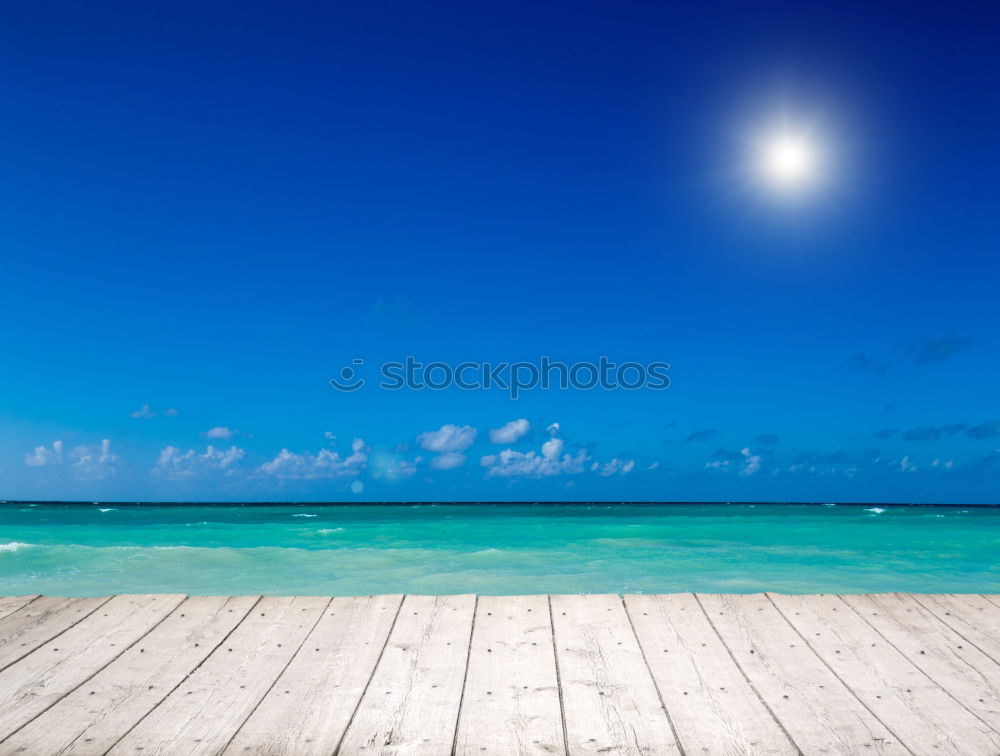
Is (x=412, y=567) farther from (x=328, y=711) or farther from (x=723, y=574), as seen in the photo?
(x=328, y=711)

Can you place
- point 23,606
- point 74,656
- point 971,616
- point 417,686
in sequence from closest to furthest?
point 417,686 → point 74,656 → point 971,616 → point 23,606

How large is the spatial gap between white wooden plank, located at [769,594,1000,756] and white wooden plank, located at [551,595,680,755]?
71cm

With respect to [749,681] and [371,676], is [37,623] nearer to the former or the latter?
[371,676]

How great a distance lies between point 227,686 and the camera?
2.42 m

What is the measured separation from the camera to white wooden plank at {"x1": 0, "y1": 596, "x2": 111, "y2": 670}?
9.15ft

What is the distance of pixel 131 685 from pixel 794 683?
2297 millimetres

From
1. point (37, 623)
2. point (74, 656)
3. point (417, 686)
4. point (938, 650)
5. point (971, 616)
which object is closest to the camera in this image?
point (417, 686)

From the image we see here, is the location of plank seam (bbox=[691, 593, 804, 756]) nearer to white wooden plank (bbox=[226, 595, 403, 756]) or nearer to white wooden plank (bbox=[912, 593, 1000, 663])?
white wooden plank (bbox=[912, 593, 1000, 663])

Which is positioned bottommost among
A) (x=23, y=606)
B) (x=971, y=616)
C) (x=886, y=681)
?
(x=886, y=681)

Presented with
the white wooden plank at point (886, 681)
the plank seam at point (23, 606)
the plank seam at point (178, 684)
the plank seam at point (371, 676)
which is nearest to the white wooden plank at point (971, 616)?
the white wooden plank at point (886, 681)

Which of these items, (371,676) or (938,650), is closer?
(371,676)

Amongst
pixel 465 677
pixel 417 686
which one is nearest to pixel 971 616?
pixel 465 677

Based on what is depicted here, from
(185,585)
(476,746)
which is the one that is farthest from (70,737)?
(185,585)

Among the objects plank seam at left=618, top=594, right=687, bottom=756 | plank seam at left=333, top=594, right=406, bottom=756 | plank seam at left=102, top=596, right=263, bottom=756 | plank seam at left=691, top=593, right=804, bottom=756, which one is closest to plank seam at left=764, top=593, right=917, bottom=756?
plank seam at left=691, top=593, right=804, bottom=756
